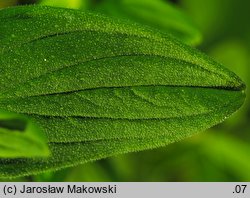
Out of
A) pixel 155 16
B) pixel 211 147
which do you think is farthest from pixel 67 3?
pixel 211 147

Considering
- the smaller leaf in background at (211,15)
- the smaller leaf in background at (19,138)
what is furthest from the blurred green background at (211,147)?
the smaller leaf in background at (19,138)

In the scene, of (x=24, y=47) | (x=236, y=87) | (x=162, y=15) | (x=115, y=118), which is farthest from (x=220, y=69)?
(x=162, y=15)

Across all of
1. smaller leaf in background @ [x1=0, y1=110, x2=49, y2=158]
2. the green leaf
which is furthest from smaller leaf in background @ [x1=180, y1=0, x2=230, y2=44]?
smaller leaf in background @ [x1=0, y1=110, x2=49, y2=158]

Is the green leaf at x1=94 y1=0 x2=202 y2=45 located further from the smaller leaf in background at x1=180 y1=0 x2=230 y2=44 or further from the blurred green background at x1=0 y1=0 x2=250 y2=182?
the smaller leaf in background at x1=180 y1=0 x2=230 y2=44

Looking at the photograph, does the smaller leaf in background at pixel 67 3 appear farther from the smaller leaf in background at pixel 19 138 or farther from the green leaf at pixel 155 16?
the smaller leaf in background at pixel 19 138

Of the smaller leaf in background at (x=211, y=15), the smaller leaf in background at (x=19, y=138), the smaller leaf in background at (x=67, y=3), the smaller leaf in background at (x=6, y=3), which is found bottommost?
the smaller leaf in background at (x=19, y=138)

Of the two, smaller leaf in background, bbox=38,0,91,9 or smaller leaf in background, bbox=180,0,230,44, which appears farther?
smaller leaf in background, bbox=180,0,230,44

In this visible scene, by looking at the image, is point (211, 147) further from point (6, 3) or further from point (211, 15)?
point (6, 3)
